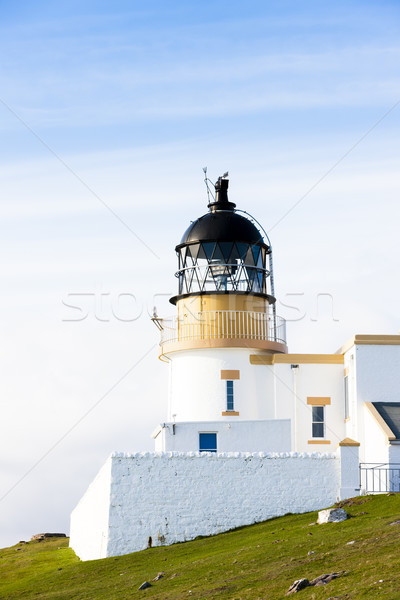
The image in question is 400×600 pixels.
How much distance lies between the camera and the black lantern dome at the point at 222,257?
3369 cm

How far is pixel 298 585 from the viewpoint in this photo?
1700cm

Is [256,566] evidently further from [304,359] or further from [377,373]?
[304,359]

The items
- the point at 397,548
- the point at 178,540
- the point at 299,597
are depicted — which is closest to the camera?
the point at 299,597

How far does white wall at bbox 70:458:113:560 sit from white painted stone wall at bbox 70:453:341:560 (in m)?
0.18

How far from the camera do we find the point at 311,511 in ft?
88.9

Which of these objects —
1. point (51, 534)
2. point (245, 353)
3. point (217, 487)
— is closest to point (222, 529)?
point (217, 487)

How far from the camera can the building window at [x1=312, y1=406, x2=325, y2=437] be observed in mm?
32562

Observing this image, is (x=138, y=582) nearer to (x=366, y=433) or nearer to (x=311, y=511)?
(x=311, y=511)

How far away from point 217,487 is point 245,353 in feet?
22.8

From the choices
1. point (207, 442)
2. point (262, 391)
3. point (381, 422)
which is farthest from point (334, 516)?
point (262, 391)

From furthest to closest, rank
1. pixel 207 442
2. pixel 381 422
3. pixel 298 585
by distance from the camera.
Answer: pixel 207 442, pixel 381 422, pixel 298 585

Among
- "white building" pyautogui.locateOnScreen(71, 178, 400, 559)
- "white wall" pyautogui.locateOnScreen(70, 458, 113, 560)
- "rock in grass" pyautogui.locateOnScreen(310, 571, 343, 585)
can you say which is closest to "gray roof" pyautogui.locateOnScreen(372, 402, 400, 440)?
"white building" pyautogui.locateOnScreen(71, 178, 400, 559)

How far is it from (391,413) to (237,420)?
16.8ft

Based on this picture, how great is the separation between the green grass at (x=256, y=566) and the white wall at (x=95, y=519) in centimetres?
99
